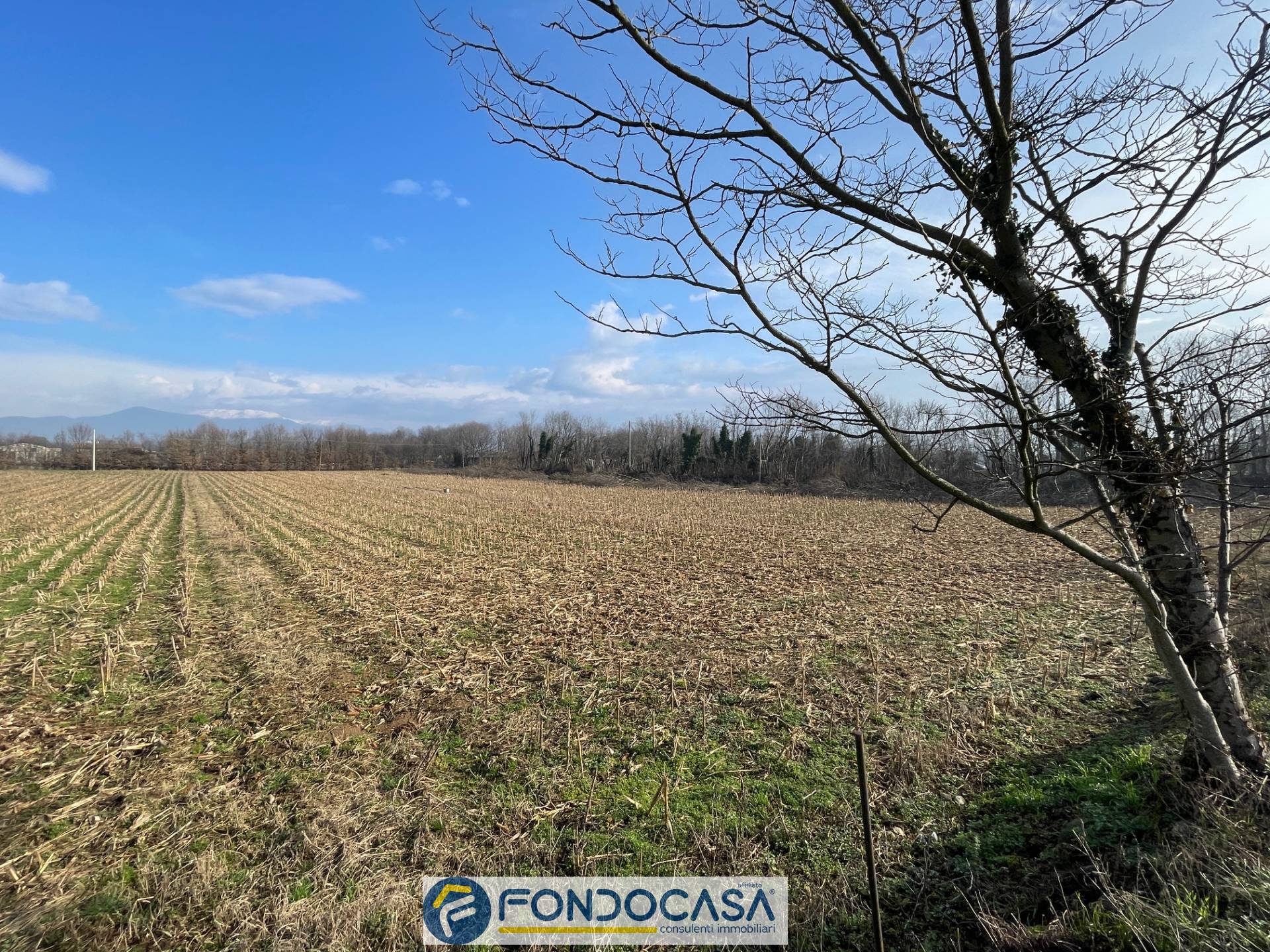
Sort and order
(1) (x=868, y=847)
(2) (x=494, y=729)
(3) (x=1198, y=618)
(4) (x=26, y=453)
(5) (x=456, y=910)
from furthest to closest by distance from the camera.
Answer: (4) (x=26, y=453) < (2) (x=494, y=729) < (3) (x=1198, y=618) < (5) (x=456, y=910) < (1) (x=868, y=847)

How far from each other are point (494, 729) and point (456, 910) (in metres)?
2.38

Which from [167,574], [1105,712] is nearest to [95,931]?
[1105,712]

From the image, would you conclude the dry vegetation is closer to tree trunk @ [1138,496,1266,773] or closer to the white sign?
the white sign

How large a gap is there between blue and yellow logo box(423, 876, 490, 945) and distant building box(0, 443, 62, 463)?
358ft

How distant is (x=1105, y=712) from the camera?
6.12 meters

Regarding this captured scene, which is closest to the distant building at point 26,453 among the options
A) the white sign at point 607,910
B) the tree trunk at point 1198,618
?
the white sign at point 607,910

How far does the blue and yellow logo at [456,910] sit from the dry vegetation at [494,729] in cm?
13

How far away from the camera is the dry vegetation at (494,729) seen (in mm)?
3680

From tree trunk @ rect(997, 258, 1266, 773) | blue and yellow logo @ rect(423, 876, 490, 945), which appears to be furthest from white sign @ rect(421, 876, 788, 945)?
tree trunk @ rect(997, 258, 1266, 773)

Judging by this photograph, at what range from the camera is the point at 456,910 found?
11.5 ft

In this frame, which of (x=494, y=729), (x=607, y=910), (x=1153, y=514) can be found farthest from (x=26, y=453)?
(x=1153, y=514)

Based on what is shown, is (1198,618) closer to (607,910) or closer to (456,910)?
(607,910)

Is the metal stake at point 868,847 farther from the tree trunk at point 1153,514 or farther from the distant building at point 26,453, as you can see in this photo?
the distant building at point 26,453

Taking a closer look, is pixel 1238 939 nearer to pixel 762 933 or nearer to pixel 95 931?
pixel 762 933
